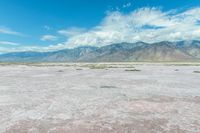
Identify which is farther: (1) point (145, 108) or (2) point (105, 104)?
(2) point (105, 104)

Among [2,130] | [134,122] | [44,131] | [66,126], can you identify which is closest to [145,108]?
[134,122]

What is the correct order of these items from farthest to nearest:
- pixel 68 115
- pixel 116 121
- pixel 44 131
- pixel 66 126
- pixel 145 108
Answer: pixel 145 108 → pixel 68 115 → pixel 116 121 → pixel 66 126 → pixel 44 131

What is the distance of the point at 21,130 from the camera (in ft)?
30.2

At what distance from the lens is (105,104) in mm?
13883

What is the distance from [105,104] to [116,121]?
361 centimetres

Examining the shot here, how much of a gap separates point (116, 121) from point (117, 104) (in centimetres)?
355

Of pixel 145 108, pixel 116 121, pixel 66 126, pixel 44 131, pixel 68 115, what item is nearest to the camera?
pixel 44 131

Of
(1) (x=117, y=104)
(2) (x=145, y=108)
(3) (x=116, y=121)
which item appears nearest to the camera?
Answer: (3) (x=116, y=121)

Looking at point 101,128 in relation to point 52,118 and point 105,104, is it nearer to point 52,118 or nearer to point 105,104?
point 52,118

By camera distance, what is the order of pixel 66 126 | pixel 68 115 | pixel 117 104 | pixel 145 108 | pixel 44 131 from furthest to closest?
pixel 117 104 → pixel 145 108 → pixel 68 115 → pixel 66 126 → pixel 44 131

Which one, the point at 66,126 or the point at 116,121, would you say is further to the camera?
the point at 116,121

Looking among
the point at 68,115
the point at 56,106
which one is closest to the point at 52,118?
the point at 68,115

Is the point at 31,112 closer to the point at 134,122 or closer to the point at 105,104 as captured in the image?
the point at 105,104

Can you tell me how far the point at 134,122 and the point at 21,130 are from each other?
16.2 feet
